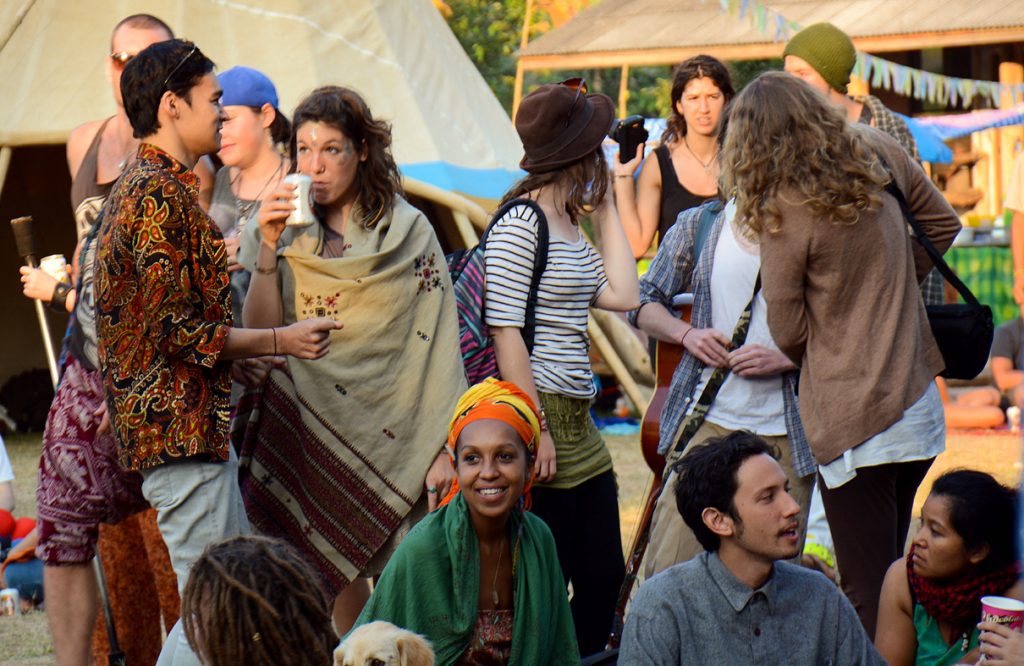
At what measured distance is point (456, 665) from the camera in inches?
145

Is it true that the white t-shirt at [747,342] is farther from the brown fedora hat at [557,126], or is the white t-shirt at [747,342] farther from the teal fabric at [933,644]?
the teal fabric at [933,644]

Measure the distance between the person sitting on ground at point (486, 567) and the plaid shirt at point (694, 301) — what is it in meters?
0.77

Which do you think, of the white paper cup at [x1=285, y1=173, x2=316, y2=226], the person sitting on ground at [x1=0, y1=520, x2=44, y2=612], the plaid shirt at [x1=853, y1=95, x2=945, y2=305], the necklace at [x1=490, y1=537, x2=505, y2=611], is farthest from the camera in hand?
the person sitting on ground at [x1=0, y1=520, x2=44, y2=612]

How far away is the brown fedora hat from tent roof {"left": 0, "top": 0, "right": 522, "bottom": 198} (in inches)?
207

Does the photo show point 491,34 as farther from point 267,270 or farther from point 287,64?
point 267,270

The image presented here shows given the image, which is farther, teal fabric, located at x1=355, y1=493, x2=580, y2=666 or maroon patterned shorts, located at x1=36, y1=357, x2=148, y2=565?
maroon patterned shorts, located at x1=36, y1=357, x2=148, y2=565

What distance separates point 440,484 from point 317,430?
405 millimetres

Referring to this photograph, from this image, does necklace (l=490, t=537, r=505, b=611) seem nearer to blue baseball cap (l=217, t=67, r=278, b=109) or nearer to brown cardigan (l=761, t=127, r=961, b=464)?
brown cardigan (l=761, t=127, r=961, b=464)

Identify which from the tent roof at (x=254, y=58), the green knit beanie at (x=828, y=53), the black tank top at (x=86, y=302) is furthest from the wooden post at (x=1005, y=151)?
the black tank top at (x=86, y=302)

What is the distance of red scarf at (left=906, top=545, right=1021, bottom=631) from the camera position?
3840 millimetres

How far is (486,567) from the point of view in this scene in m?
3.78

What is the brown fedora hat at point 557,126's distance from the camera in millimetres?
4328

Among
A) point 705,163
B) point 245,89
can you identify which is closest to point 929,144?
point 705,163

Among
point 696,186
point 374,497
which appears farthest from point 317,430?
point 696,186
